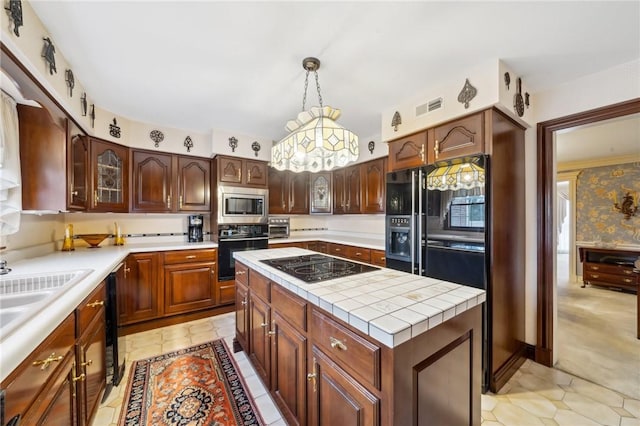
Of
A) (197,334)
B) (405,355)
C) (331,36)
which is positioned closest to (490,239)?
(405,355)

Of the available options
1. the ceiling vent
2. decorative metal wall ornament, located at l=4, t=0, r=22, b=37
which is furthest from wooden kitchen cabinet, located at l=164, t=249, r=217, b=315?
the ceiling vent

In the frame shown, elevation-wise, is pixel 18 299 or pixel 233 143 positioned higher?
pixel 233 143

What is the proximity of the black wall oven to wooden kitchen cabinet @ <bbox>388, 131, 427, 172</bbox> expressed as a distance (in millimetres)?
2040

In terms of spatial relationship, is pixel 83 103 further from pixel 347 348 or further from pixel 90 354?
pixel 347 348

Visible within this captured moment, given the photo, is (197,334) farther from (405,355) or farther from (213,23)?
(213,23)

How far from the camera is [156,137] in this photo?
321cm

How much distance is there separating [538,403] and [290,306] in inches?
73.6

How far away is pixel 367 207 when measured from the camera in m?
3.70

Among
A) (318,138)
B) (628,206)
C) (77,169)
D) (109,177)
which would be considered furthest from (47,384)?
(628,206)

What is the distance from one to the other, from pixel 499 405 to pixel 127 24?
3401mm

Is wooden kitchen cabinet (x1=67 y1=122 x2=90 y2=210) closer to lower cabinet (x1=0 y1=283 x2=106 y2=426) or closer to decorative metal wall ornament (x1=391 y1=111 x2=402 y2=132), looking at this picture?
lower cabinet (x1=0 y1=283 x2=106 y2=426)

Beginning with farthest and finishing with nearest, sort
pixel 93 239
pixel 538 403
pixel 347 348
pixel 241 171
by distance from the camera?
pixel 241 171
pixel 93 239
pixel 538 403
pixel 347 348

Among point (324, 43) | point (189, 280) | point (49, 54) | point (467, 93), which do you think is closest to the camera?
point (49, 54)

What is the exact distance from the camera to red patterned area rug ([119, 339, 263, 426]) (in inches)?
64.0
